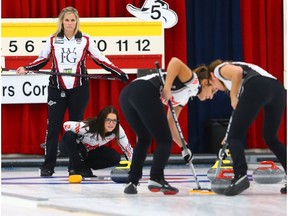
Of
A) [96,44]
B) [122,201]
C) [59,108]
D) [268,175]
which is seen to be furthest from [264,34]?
[122,201]

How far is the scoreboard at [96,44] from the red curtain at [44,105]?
143 mm

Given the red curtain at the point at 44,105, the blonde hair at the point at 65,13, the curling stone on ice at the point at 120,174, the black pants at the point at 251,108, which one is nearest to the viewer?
the black pants at the point at 251,108

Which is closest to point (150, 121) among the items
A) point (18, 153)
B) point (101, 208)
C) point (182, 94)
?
point (182, 94)

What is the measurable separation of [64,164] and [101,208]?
5070 millimetres

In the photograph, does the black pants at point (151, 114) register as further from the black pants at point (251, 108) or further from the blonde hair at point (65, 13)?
the blonde hair at point (65, 13)

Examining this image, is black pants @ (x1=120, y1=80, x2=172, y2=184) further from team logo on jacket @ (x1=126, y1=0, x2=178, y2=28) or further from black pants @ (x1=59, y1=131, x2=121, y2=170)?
team logo on jacket @ (x1=126, y1=0, x2=178, y2=28)

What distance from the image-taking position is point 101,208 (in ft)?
16.8

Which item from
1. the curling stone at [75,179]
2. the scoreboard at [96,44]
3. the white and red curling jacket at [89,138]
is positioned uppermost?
the scoreboard at [96,44]

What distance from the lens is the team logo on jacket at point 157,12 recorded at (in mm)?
10719

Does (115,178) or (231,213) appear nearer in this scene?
(231,213)

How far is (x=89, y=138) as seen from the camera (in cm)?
765

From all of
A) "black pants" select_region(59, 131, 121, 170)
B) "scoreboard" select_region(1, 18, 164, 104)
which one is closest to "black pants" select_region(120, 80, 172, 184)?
"black pants" select_region(59, 131, 121, 170)

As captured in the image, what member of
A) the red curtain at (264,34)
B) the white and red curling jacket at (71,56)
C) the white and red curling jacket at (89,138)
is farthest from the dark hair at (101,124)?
the red curtain at (264,34)

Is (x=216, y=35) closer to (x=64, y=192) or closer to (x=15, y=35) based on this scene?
(x=15, y=35)
